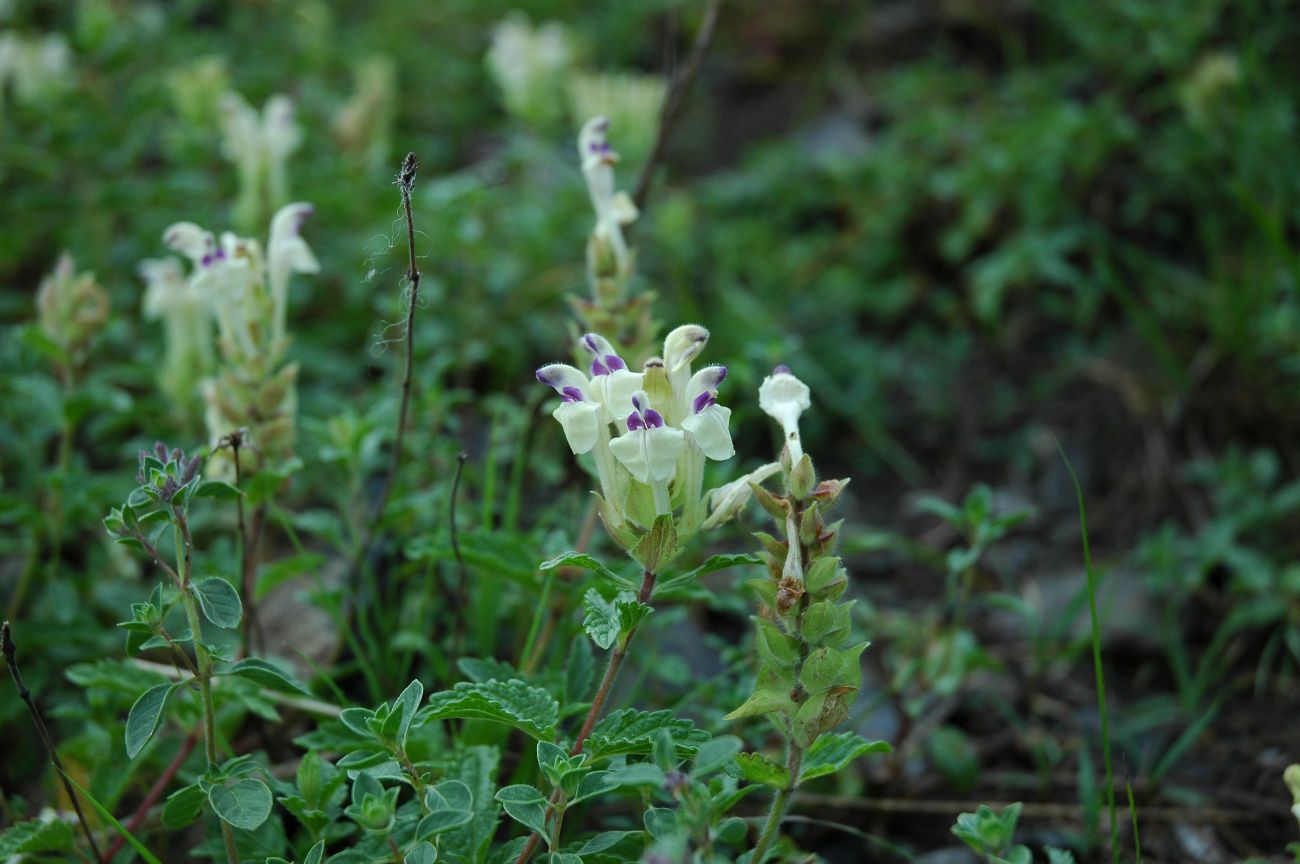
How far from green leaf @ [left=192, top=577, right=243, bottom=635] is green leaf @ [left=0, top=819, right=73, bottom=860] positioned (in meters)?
0.39

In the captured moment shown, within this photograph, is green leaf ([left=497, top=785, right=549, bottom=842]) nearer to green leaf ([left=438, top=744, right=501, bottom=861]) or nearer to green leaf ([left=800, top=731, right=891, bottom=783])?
green leaf ([left=438, top=744, right=501, bottom=861])

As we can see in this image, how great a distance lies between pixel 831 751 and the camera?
4.19 feet

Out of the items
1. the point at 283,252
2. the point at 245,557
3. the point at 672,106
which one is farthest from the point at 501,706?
the point at 672,106

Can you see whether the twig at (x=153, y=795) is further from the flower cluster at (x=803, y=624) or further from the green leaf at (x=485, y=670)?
the flower cluster at (x=803, y=624)

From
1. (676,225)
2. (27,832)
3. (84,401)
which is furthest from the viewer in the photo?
(676,225)

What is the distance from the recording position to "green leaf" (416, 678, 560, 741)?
122cm

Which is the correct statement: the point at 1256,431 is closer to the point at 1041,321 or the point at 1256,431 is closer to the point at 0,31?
the point at 1041,321

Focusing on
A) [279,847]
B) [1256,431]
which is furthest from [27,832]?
[1256,431]

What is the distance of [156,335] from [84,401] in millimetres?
965

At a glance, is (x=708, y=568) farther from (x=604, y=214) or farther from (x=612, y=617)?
(x=604, y=214)

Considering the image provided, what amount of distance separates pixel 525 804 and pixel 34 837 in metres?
0.67

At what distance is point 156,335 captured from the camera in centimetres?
281

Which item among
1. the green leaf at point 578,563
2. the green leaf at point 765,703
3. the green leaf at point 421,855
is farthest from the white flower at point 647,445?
the green leaf at point 421,855

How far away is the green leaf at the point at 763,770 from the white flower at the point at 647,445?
0.33m
